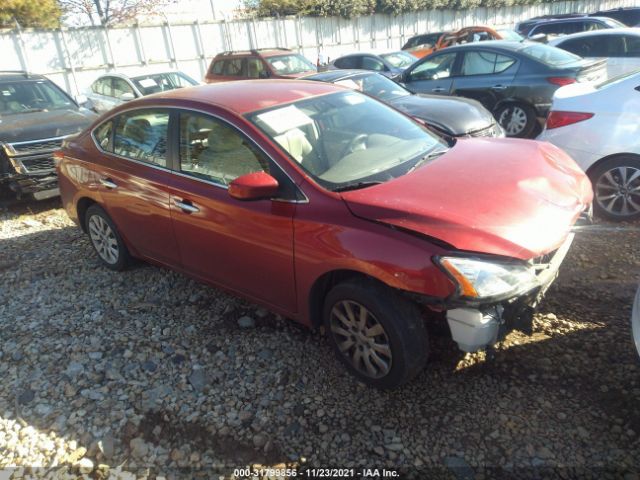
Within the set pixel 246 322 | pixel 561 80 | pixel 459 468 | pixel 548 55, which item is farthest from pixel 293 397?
pixel 548 55

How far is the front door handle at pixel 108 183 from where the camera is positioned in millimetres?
4079

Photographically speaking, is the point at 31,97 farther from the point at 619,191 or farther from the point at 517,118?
the point at 619,191

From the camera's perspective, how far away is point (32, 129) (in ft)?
21.6

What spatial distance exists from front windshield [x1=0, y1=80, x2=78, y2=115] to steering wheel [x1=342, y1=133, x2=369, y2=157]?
6157 millimetres

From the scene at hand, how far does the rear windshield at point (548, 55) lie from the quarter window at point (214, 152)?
6.14 meters

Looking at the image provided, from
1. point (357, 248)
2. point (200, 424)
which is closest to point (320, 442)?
point (200, 424)

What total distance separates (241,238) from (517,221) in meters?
1.68

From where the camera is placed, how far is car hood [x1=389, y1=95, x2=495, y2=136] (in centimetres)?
593

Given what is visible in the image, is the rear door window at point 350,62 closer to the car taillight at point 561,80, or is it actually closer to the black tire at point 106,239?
the car taillight at point 561,80

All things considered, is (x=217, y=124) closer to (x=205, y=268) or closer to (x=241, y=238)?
(x=241, y=238)

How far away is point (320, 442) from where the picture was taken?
260 cm

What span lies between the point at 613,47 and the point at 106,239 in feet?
30.6

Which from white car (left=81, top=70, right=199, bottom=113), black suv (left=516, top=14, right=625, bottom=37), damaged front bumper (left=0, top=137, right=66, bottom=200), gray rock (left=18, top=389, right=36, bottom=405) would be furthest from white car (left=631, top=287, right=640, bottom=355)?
black suv (left=516, top=14, right=625, bottom=37)

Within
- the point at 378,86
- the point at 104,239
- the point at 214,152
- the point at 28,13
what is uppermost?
the point at 28,13
